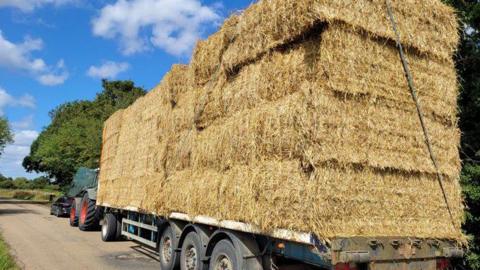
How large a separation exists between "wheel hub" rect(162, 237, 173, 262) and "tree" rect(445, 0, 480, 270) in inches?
209

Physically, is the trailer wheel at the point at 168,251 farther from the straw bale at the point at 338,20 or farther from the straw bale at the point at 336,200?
the straw bale at the point at 338,20

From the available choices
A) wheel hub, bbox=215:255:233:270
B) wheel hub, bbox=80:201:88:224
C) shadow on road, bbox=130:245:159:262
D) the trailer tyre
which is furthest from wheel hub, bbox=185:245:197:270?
wheel hub, bbox=80:201:88:224

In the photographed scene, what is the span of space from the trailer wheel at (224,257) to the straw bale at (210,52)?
287cm

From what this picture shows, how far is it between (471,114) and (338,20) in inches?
198

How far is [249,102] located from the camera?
6547 millimetres

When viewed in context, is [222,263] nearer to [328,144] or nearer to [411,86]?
[328,144]

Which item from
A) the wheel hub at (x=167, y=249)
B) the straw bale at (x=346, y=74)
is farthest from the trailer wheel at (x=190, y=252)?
the straw bale at (x=346, y=74)

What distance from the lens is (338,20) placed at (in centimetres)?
536

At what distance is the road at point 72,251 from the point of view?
9.70 meters

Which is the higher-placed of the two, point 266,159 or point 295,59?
point 295,59

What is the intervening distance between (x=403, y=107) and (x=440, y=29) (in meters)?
1.50

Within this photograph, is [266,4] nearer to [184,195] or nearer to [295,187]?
[295,187]

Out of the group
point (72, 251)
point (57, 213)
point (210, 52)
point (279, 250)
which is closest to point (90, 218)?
point (72, 251)

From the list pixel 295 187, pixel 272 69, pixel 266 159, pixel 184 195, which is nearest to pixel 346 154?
pixel 295 187
